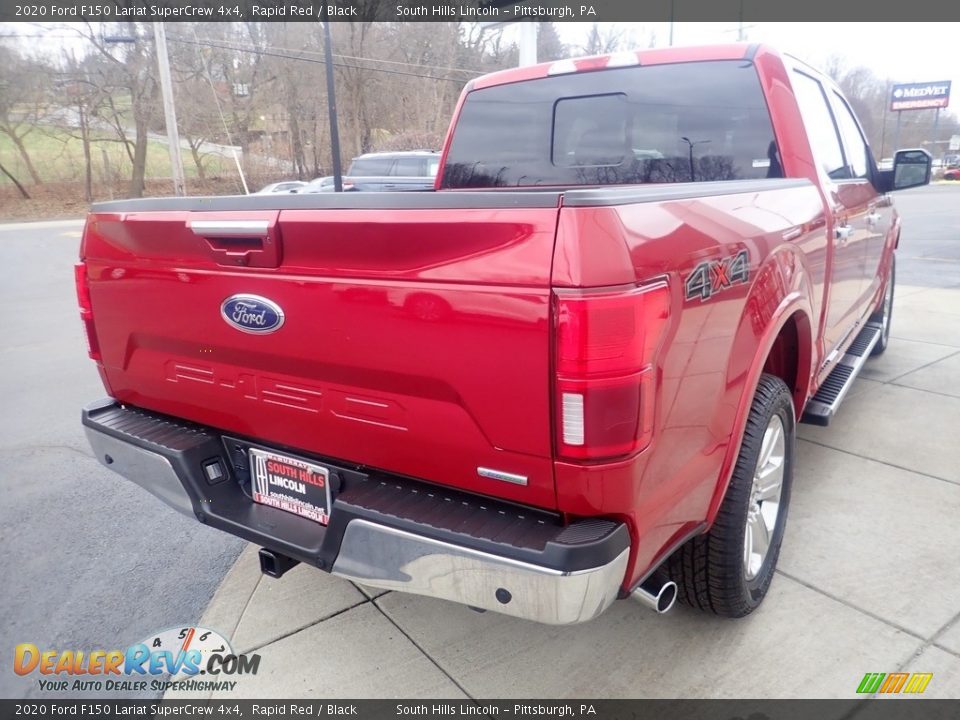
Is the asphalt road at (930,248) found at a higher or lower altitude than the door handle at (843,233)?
lower

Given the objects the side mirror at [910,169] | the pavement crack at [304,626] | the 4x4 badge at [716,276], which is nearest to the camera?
the 4x4 badge at [716,276]

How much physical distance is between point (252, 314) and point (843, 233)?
2715 mm

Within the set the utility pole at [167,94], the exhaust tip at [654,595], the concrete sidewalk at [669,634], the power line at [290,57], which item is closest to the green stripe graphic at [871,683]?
the concrete sidewalk at [669,634]

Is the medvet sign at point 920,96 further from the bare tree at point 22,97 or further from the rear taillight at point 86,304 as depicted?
the rear taillight at point 86,304

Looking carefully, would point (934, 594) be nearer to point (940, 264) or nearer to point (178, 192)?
point (940, 264)

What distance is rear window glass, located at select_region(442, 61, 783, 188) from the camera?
309cm

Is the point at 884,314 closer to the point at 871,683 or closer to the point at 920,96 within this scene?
the point at 871,683

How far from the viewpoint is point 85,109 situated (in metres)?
37.0

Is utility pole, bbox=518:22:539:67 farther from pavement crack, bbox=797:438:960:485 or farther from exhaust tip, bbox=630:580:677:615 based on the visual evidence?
exhaust tip, bbox=630:580:677:615

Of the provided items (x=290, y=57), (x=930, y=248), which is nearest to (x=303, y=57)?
(x=290, y=57)

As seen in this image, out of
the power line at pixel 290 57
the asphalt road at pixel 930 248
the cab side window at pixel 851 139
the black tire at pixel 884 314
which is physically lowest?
the asphalt road at pixel 930 248

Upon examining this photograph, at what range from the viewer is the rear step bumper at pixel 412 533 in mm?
1722

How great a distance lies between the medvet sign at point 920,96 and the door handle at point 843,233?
2676 inches

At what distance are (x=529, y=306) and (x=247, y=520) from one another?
1.28 meters
